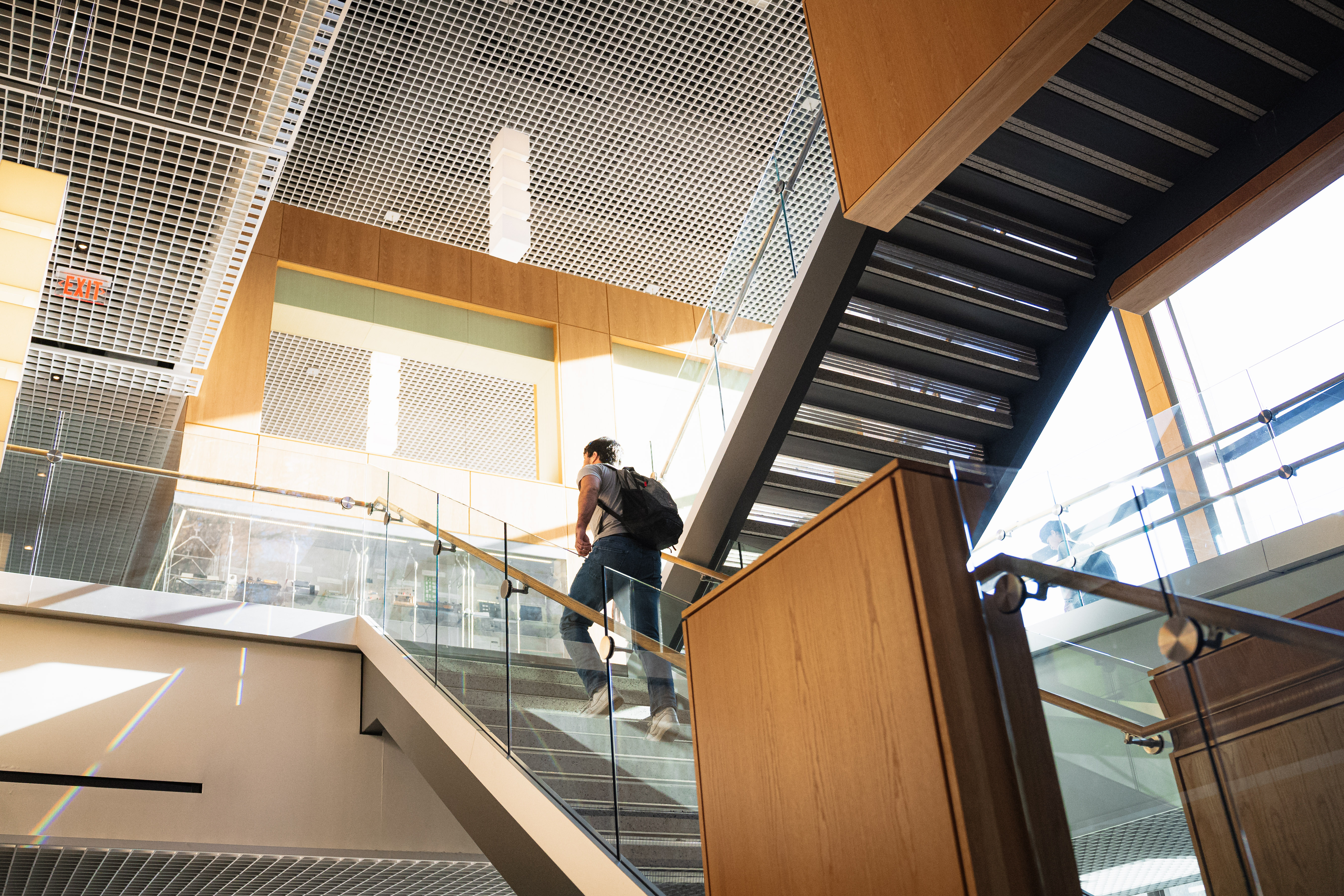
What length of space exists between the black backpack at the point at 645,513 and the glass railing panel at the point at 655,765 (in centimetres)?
107

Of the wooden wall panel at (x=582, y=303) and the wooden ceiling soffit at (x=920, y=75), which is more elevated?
the wooden wall panel at (x=582, y=303)

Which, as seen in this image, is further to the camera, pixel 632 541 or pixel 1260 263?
pixel 1260 263

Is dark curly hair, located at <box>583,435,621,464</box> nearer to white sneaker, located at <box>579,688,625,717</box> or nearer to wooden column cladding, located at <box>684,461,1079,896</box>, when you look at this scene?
white sneaker, located at <box>579,688,625,717</box>

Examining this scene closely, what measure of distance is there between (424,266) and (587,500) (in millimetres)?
5801

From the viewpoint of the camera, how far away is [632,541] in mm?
4164

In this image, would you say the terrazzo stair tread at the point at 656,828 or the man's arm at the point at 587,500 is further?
the man's arm at the point at 587,500

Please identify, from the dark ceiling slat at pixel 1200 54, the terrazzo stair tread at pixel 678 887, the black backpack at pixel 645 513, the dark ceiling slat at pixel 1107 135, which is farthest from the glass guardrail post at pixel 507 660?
the dark ceiling slat at pixel 1200 54

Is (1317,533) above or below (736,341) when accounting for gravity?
below

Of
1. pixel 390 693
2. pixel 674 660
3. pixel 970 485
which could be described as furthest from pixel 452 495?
pixel 970 485

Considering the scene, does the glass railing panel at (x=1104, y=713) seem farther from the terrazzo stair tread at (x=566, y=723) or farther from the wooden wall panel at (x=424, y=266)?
the wooden wall panel at (x=424, y=266)

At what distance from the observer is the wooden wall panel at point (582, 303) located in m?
9.79

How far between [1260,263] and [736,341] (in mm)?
3647

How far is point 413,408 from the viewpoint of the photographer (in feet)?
31.3

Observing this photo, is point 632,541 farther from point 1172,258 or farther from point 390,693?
point 1172,258
